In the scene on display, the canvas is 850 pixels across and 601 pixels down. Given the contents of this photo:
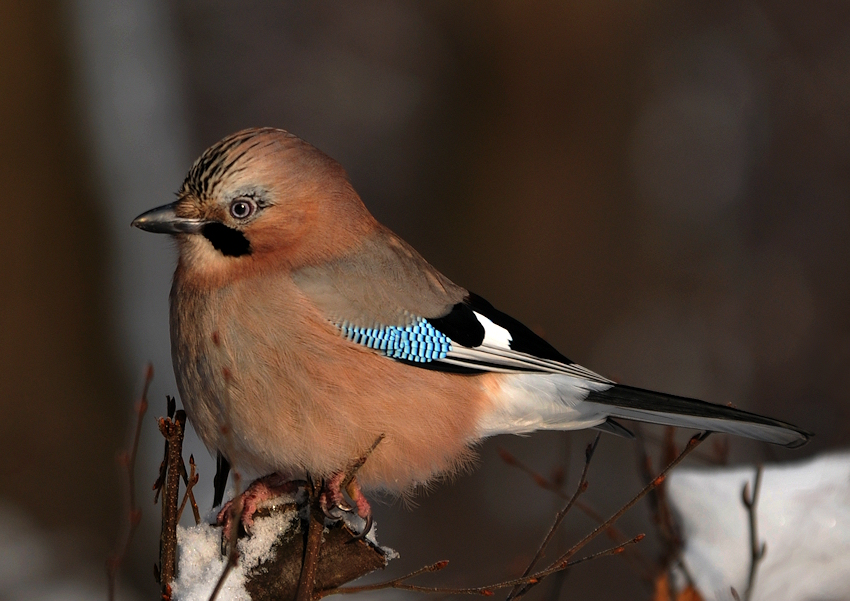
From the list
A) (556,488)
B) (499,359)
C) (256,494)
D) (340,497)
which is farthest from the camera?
(556,488)

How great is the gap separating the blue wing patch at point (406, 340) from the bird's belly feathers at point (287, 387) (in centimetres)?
4

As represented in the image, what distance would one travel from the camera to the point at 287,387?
261 centimetres

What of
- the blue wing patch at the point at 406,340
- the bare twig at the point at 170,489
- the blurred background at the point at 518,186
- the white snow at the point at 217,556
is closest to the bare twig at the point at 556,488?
the blue wing patch at the point at 406,340

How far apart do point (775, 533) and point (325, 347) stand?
71.0 inches

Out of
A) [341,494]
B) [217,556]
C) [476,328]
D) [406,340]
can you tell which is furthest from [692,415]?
[217,556]

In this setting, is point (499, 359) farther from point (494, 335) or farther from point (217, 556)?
point (217, 556)

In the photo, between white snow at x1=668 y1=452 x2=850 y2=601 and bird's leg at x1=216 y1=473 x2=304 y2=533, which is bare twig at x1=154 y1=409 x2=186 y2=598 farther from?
white snow at x1=668 y1=452 x2=850 y2=601

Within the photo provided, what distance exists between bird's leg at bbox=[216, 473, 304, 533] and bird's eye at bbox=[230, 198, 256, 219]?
88 centimetres

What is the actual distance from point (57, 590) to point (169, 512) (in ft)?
19.1

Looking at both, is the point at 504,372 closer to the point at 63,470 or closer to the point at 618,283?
the point at 63,470

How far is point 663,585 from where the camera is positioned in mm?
2709

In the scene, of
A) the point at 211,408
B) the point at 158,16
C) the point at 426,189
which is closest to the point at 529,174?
the point at 426,189

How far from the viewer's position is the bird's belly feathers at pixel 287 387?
2607 mm

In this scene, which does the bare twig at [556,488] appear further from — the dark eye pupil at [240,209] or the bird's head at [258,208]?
the dark eye pupil at [240,209]
